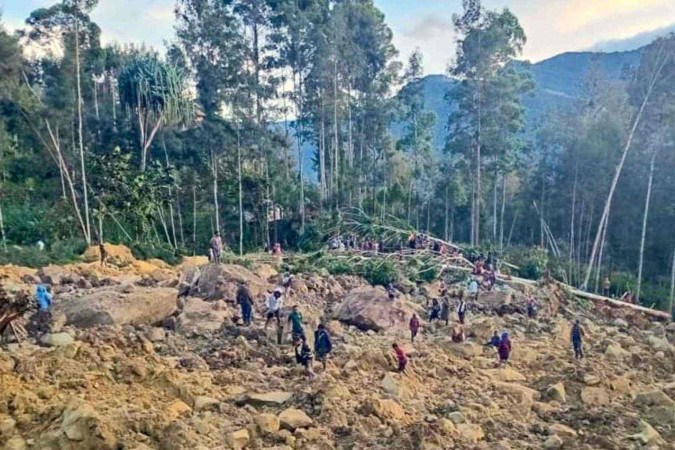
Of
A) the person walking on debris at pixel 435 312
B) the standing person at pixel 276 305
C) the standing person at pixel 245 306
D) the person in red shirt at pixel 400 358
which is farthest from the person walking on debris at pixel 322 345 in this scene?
the person walking on debris at pixel 435 312

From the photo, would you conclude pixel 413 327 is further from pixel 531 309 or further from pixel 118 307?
pixel 118 307

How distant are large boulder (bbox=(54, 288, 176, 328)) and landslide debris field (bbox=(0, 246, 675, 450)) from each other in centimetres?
3

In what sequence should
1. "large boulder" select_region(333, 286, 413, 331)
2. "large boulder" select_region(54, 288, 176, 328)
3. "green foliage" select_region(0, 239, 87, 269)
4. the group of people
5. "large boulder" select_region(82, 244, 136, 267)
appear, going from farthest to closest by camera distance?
Answer: "large boulder" select_region(82, 244, 136, 267) → "green foliage" select_region(0, 239, 87, 269) → "large boulder" select_region(333, 286, 413, 331) → "large boulder" select_region(54, 288, 176, 328) → the group of people

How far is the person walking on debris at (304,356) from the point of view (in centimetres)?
1130

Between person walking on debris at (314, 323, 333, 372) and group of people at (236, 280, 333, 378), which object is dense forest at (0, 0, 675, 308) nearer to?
group of people at (236, 280, 333, 378)

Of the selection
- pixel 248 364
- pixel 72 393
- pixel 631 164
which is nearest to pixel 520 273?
pixel 631 164

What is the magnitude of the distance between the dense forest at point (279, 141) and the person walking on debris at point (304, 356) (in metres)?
14.0

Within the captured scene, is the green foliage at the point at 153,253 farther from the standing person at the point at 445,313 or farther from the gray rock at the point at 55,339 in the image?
the gray rock at the point at 55,339

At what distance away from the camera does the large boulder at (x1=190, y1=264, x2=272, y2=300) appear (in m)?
15.8

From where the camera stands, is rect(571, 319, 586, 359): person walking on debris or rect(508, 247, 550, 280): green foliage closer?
rect(571, 319, 586, 359): person walking on debris

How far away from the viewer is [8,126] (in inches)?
1237

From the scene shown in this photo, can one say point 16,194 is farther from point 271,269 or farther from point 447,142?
point 447,142

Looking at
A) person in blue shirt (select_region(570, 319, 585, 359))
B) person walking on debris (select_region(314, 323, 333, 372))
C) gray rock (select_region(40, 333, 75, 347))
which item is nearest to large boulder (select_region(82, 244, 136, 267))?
gray rock (select_region(40, 333, 75, 347))

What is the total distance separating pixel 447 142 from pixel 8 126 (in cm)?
2174
